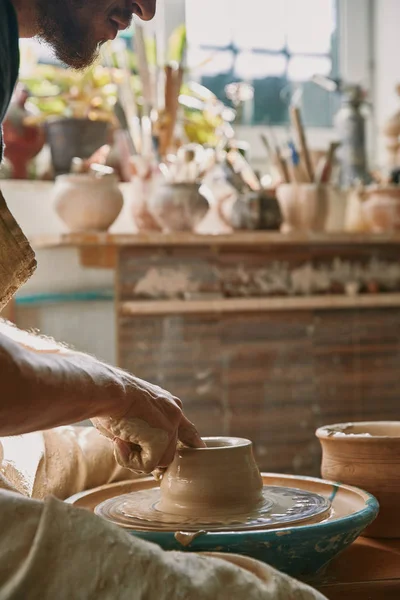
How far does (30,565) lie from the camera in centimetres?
74

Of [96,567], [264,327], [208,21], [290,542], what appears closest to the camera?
[96,567]

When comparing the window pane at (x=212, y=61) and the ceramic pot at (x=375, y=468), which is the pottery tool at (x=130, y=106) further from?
the ceramic pot at (x=375, y=468)

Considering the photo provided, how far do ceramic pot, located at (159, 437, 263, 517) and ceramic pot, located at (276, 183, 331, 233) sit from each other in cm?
212

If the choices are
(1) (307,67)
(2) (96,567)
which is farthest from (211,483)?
(1) (307,67)

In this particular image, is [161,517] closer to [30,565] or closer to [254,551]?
[254,551]

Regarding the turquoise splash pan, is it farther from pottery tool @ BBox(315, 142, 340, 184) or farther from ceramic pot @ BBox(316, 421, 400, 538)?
pottery tool @ BBox(315, 142, 340, 184)

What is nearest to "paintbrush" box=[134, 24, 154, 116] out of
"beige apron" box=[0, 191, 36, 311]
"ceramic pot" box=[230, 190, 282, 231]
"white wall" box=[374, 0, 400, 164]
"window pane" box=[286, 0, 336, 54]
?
"ceramic pot" box=[230, 190, 282, 231]

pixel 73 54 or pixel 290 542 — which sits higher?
pixel 73 54

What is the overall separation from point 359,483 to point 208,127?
245 cm

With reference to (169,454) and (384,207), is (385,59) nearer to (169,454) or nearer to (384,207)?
(384,207)

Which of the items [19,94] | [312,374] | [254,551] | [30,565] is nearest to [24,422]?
[30,565]

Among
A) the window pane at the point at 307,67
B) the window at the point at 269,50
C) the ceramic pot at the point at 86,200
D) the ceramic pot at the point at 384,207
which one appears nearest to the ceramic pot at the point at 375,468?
the ceramic pot at the point at 86,200

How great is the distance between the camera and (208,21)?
3.63 metres

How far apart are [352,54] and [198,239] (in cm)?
157
